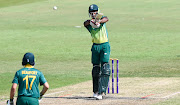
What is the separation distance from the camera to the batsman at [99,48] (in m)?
13.1

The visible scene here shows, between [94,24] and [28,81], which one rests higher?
[94,24]

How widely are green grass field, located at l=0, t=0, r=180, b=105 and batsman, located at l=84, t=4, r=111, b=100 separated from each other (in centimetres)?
189

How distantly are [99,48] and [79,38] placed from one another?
21.6 m

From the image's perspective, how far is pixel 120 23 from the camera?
45.3m

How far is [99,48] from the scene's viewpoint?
13219 millimetres

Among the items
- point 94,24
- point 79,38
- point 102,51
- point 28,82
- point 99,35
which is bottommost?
point 79,38

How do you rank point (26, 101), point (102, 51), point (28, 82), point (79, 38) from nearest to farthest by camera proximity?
point (26, 101) < point (28, 82) < point (102, 51) < point (79, 38)

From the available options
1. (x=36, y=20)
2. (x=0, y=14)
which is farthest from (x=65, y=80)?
(x=0, y=14)

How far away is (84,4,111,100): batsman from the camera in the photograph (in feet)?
43.0

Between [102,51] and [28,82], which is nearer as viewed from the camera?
[28,82]

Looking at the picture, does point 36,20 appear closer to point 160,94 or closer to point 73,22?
point 73,22

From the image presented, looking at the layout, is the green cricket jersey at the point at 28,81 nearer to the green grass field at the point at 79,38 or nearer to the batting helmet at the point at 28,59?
the batting helmet at the point at 28,59

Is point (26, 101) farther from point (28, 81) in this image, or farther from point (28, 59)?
point (28, 59)

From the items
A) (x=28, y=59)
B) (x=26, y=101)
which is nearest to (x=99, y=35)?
(x=28, y=59)
